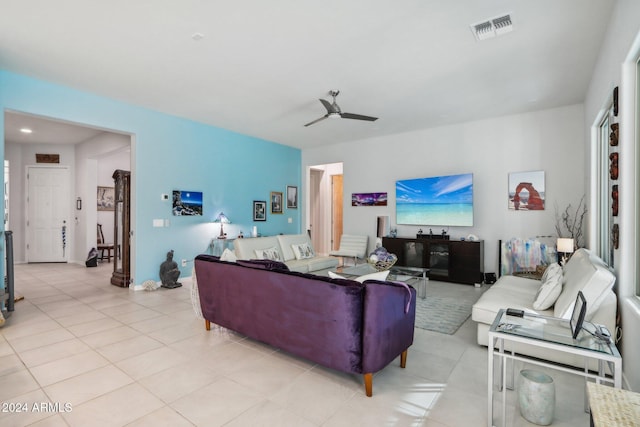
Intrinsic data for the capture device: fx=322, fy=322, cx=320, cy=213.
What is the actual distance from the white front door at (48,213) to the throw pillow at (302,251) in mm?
6318

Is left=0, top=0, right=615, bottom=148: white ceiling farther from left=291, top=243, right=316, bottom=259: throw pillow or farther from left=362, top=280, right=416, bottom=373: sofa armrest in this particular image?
left=291, top=243, right=316, bottom=259: throw pillow

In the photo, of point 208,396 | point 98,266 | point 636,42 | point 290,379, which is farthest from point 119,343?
point 98,266

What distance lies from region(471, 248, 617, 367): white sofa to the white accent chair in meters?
3.72

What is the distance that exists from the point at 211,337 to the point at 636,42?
4.17 meters

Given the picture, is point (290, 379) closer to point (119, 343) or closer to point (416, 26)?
point (119, 343)

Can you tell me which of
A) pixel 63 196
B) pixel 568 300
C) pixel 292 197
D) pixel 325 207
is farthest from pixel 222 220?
pixel 568 300

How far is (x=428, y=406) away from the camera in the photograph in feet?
7.01

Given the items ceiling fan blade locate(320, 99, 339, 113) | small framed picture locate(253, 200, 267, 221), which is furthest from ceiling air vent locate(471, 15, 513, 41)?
small framed picture locate(253, 200, 267, 221)

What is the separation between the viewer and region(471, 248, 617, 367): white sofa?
239cm

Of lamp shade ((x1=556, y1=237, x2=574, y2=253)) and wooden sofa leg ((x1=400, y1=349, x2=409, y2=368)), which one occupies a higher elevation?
lamp shade ((x1=556, y1=237, x2=574, y2=253))

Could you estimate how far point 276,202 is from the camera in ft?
25.6

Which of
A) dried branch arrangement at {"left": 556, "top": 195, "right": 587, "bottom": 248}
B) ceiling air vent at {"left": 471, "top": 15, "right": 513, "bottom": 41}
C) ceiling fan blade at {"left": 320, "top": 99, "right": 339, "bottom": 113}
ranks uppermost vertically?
ceiling air vent at {"left": 471, "top": 15, "right": 513, "bottom": 41}

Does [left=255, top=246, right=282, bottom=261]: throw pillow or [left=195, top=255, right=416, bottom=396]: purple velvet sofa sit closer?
[left=195, top=255, right=416, bottom=396]: purple velvet sofa

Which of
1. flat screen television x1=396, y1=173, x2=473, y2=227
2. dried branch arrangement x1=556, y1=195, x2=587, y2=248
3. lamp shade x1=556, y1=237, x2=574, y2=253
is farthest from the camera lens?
flat screen television x1=396, y1=173, x2=473, y2=227
